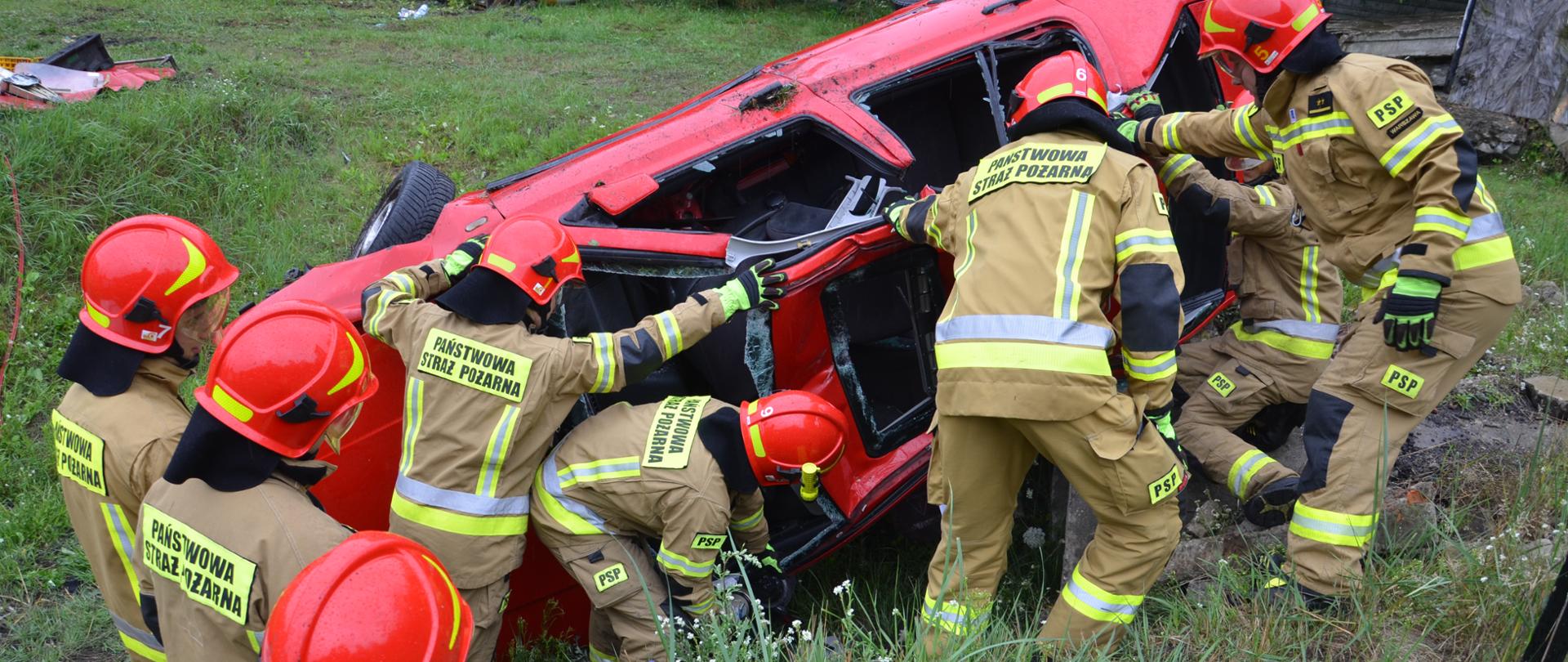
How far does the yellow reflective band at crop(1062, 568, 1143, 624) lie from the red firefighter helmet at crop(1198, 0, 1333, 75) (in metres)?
1.72

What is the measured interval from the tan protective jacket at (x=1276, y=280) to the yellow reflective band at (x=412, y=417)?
8.60 feet

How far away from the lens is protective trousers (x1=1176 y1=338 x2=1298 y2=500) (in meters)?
3.61

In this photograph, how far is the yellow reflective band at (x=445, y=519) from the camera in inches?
117

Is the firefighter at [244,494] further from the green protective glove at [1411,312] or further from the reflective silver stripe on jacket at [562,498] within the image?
the green protective glove at [1411,312]

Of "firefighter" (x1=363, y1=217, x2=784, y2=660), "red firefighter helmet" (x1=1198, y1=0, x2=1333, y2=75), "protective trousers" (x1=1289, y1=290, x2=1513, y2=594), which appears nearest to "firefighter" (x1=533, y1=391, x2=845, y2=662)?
"firefighter" (x1=363, y1=217, x2=784, y2=660)

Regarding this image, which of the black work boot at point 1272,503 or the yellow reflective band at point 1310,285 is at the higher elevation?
the yellow reflective band at point 1310,285

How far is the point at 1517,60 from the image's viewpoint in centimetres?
744

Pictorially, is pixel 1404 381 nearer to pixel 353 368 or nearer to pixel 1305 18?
pixel 1305 18

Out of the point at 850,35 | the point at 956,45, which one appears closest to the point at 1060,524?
the point at 956,45

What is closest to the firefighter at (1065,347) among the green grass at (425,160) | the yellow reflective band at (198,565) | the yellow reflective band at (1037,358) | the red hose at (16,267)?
the yellow reflective band at (1037,358)

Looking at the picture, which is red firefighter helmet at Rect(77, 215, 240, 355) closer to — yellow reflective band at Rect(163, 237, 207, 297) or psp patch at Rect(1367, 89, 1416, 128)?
yellow reflective band at Rect(163, 237, 207, 297)

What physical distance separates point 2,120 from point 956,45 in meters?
5.14

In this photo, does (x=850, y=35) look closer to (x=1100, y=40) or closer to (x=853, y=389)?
(x=1100, y=40)

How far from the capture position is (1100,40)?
425cm
